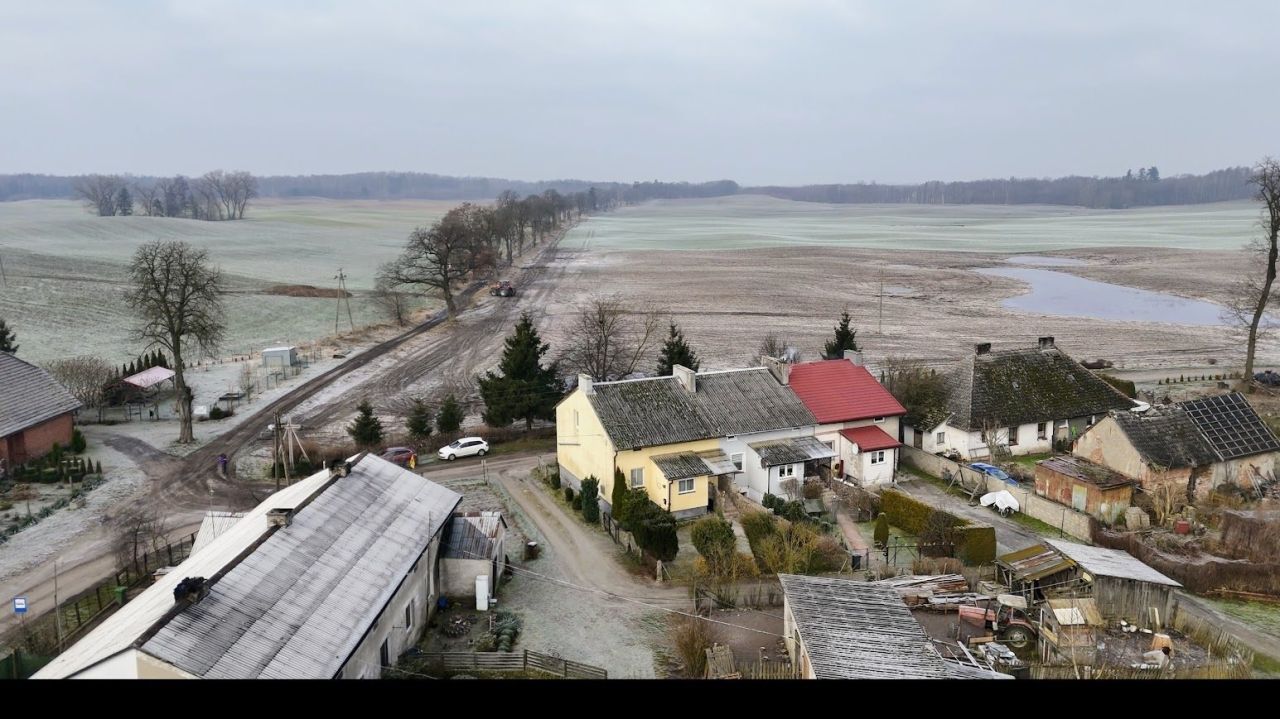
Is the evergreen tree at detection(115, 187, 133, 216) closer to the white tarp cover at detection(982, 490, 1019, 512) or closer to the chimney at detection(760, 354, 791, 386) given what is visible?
the chimney at detection(760, 354, 791, 386)

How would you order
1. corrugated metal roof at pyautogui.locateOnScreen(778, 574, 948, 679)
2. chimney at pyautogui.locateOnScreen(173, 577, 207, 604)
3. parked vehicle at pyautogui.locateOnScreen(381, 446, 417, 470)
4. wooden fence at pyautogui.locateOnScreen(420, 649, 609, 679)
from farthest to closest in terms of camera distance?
parked vehicle at pyautogui.locateOnScreen(381, 446, 417, 470) → wooden fence at pyautogui.locateOnScreen(420, 649, 609, 679) → corrugated metal roof at pyautogui.locateOnScreen(778, 574, 948, 679) → chimney at pyautogui.locateOnScreen(173, 577, 207, 604)

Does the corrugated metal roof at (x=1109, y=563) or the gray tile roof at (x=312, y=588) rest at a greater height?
the gray tile roof at (x=312, y=588)

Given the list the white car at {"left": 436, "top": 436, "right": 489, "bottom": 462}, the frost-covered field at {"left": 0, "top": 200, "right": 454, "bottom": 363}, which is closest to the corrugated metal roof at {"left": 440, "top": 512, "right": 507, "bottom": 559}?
the white car at {"left": 436, "top": 436, "right": 489, "bottom": 462}

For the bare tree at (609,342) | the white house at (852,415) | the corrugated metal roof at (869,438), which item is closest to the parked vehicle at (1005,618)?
the corrugated metal roof at (869,438)

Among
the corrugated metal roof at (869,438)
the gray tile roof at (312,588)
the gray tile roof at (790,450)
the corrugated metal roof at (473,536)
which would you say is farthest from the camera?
the corrugated metal roof at (869,438)

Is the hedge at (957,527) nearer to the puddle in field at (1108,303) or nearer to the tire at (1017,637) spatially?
the tire at (1017,637)

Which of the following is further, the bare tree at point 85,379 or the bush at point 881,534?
the bare tree at point 85,379
